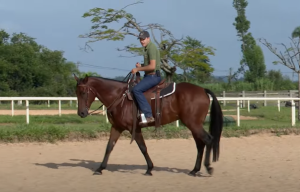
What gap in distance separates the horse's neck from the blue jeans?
418 millimetres

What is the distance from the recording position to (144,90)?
894 centimetres

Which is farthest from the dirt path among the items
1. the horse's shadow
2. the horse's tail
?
the horse's tail

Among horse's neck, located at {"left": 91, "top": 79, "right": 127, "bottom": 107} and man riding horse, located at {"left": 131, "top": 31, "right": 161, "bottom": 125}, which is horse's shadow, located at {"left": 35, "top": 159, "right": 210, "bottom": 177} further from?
horse's neck, located at {"left": 91, "top": 79, "right": 127, "bottom": 107}

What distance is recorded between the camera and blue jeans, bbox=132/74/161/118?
28.9ft

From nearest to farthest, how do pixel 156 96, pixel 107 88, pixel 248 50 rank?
pixel 156 96 → pixel 107 88 → pixel 248 50

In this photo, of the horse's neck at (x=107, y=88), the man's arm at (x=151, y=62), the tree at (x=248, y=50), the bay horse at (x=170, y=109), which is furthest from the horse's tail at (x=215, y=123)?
the tree at (x=248, y=50)

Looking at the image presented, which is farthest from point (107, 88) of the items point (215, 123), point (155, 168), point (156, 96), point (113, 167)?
point (215, 123)

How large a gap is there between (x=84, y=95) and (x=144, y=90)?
1108 millimetres

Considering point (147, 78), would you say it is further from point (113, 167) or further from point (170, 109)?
point (113, 167)

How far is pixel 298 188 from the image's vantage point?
7492 mm

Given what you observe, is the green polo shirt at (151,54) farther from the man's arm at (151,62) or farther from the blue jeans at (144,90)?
the blue jeans at (144,90)

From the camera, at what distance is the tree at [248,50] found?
2416 inches

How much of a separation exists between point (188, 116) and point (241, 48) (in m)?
59.8

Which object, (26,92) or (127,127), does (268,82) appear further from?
(127,127)
